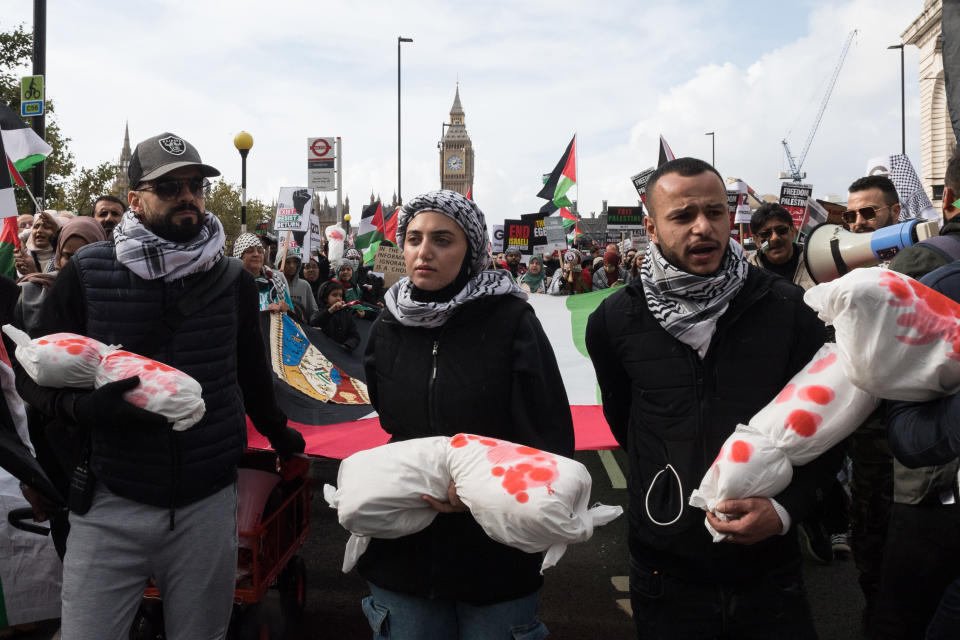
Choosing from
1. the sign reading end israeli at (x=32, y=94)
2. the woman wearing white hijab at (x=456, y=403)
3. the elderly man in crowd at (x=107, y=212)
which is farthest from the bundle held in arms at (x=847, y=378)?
the sign reading end israeli at (x=32, y=94)

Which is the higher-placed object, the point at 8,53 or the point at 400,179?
the point at 8,53

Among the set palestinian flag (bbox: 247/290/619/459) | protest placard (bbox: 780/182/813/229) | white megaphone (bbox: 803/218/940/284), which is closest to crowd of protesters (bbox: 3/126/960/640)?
white megaphone (bbox: 803/218/940/284)

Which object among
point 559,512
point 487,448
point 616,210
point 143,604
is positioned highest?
point 616,210

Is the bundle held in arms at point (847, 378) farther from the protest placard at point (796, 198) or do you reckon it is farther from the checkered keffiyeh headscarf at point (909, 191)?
the protest placard at point (796, 198)

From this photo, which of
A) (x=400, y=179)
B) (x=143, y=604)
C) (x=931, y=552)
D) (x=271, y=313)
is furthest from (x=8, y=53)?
(x=931, y=552)

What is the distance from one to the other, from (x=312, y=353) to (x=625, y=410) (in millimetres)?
4442

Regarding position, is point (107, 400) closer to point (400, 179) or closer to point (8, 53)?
point (400, 179)

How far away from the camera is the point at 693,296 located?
2057mm

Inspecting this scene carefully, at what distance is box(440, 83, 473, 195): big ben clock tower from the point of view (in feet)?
418

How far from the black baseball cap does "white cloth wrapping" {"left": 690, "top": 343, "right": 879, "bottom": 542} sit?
1.96 metres

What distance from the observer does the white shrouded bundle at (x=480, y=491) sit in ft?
6.08

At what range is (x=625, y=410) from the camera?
7.97 feet

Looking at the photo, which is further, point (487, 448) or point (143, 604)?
point (143, 604)

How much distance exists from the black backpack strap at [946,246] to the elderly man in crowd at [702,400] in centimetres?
58
